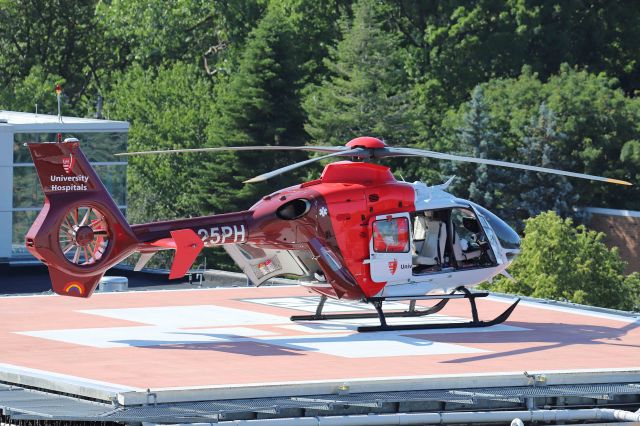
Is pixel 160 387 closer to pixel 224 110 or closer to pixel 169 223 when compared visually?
pixel 169 223

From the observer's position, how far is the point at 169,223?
33188 millimetres

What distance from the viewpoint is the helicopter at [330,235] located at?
32.2m

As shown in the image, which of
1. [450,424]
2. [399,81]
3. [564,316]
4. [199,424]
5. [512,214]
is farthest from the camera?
[399,81]

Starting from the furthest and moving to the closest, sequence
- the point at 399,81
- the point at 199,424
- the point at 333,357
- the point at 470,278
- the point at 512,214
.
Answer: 1. the point at 399,81
2. the point at 512,214
3. the point at 470,278
4. the point at 333,357
5. the point at 199,424

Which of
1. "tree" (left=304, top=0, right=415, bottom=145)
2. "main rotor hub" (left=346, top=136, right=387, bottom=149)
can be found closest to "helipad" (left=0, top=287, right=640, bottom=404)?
"main rotor hub" (left=346, top=136, right=387, bottom=149)

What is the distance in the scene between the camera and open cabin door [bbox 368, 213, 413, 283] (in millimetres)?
34531

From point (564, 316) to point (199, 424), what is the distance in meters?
14.6

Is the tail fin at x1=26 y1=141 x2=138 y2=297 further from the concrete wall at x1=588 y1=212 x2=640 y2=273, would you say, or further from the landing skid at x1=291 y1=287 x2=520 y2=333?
the concrete wall at x1=588 y1=212 x2=640 y2=273

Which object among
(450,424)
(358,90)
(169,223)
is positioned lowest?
(450,424)

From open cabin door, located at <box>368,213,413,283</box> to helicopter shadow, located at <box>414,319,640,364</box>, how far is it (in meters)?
1.50

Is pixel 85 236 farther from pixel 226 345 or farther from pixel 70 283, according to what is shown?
pixel 226 345

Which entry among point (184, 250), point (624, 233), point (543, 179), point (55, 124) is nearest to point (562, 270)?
point (55, 124)

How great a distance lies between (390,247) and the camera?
114ft

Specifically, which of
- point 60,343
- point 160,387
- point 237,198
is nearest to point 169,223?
point 60,343
